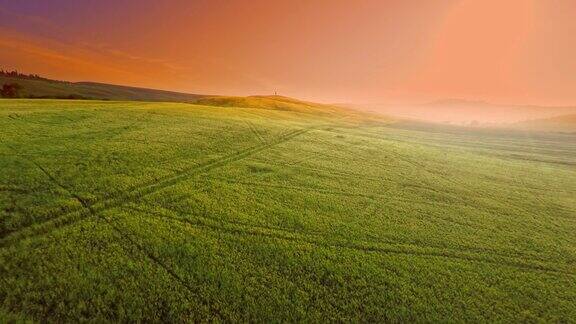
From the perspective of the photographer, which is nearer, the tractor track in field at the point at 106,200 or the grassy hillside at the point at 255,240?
the grassy hillside at the point at 255,240

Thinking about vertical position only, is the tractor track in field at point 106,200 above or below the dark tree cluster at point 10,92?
below

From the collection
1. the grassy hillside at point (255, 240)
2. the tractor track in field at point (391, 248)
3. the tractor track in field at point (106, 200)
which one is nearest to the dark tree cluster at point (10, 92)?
the grassy hillside at point (255, 240)

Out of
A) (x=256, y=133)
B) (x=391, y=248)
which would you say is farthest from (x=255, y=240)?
(x=256, y=133)

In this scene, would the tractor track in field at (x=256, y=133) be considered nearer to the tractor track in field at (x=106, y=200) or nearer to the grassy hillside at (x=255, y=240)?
the grassy hillside at (x=255, y=240)

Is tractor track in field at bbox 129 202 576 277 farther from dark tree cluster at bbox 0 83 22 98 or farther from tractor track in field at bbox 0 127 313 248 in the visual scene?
dark tree cluster at bbox 0 83 22 98

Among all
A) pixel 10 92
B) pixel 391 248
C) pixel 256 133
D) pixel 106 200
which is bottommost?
pixel 391 248

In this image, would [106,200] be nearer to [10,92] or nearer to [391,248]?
[391,248]

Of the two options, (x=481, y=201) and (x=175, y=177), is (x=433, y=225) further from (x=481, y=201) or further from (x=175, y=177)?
(x=175, y=177)
